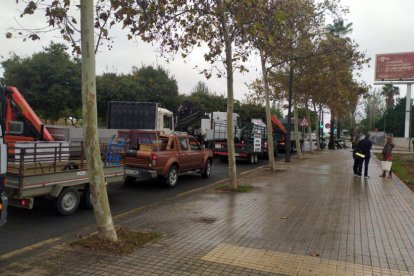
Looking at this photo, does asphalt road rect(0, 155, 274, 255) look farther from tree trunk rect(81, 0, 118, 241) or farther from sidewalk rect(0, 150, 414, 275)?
tree trunk rect(81, 0, 118, 241)

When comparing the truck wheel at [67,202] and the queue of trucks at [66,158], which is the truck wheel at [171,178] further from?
the truck wheel at [67,202]

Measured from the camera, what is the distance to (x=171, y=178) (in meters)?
12.8

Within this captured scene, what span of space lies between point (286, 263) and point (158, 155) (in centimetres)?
707

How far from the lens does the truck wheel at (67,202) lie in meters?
8.36

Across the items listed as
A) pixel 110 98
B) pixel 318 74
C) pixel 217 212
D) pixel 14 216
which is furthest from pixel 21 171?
pixel 110 98

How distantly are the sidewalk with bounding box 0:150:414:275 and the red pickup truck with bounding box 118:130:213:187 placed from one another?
1538 mm

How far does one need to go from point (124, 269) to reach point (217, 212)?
12.7 ft

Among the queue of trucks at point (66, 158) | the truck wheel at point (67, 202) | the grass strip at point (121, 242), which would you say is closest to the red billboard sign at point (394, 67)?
the queue of trucks at point (66, 158)

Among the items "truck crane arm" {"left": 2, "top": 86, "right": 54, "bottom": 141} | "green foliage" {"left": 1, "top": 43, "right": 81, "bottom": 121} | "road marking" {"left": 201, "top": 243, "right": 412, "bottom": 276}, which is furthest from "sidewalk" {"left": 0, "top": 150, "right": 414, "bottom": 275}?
"green foliage" {"left": 1, "top": 43, "right": 81, "bottom": 121}

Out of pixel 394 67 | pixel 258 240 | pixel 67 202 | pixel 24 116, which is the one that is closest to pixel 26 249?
pixel 67 202

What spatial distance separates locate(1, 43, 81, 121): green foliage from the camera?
101 feet

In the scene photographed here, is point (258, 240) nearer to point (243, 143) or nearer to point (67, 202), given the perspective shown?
point (67, 202)

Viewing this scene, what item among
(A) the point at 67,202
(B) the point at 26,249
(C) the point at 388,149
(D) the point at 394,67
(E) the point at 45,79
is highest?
(D) the point at 394,67

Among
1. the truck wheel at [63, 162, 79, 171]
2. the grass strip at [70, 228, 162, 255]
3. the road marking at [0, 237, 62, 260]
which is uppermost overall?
the truck wheel at [63, 162, 79, 171]
